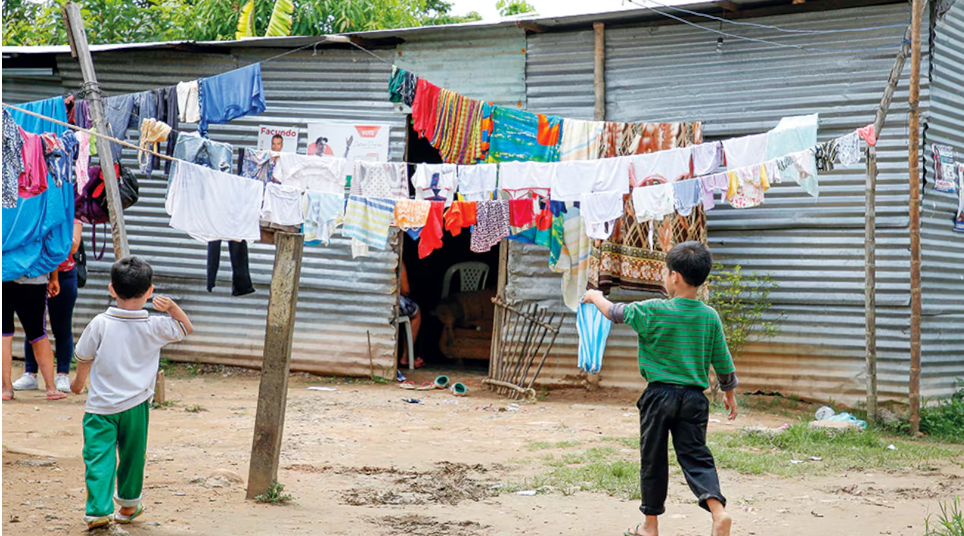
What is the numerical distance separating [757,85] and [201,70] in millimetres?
6189

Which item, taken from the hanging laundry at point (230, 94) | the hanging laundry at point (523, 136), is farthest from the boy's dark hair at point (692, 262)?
the hanging laundry at point (230, 94)

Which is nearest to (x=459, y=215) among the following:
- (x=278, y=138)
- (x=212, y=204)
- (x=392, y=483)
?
(x=212, y=204)

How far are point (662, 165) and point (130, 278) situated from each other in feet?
16.6

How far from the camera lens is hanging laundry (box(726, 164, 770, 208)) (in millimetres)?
7131

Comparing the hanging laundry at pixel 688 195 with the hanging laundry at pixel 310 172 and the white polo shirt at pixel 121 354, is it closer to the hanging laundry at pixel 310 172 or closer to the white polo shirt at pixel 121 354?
the hanging laundry at pixel 310 172

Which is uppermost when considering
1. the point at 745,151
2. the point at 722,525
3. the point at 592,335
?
the point at 745,151

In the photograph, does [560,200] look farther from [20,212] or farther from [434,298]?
[434,298]

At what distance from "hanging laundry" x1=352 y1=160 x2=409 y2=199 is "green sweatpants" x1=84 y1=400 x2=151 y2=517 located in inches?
185

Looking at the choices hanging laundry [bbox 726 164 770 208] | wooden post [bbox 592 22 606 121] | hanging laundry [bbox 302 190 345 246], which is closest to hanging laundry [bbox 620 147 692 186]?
hanging laundry [bbox 726 164 770 208]

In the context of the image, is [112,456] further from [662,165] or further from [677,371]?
[662,165]

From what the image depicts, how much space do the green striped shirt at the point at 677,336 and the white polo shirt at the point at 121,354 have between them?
2125 millimetres

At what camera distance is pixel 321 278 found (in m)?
9.99

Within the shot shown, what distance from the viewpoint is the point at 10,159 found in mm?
5457

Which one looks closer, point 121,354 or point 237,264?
point 121,354
